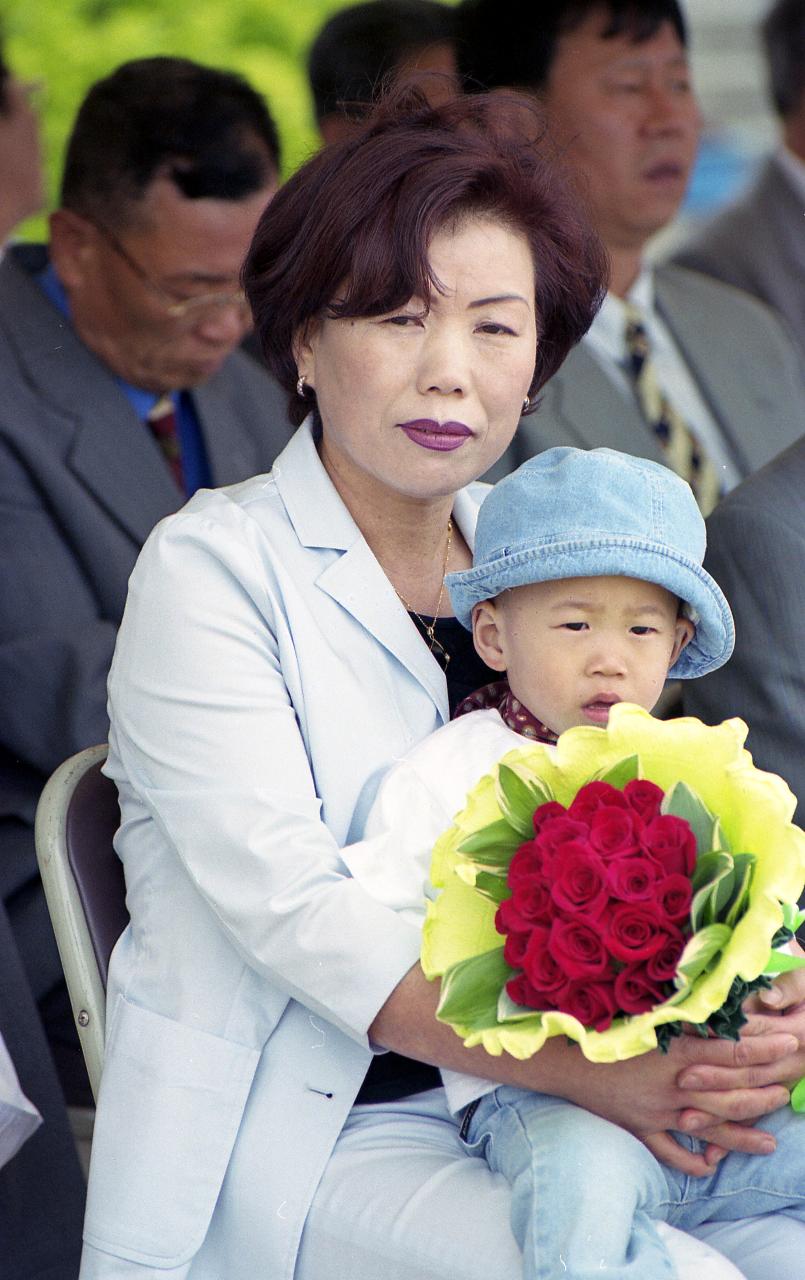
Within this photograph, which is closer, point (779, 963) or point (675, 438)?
point (779, 963)

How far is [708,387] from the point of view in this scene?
13.8 feet

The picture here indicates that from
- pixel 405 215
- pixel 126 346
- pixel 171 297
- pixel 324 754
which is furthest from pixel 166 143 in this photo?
pixel 324 754

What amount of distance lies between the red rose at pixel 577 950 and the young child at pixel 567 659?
241 mm

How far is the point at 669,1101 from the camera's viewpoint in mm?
1726

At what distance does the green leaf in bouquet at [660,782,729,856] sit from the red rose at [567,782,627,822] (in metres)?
0.05

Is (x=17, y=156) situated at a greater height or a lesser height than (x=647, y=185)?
greater

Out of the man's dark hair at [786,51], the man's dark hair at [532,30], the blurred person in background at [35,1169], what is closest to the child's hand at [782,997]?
the blurred person in background at [35,1169]

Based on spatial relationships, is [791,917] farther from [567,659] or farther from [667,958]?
[567,659]

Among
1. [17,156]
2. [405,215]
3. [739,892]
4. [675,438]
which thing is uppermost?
[405,215]

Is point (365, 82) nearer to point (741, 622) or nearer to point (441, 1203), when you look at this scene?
point (741, 622)

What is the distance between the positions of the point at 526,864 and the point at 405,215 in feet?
2.77

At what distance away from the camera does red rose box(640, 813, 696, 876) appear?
156cm

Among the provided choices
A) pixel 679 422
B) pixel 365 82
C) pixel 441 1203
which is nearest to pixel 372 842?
pixel 441 1203

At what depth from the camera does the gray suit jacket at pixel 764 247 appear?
193 inches
